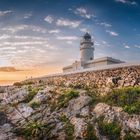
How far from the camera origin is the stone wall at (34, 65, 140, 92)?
1237 inches

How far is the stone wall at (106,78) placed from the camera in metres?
31.4

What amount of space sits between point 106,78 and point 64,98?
5543mm

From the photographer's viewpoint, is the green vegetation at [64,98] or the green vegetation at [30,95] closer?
the green vegetation at [64,98]

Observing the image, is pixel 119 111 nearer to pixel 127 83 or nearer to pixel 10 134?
pixel 127 83

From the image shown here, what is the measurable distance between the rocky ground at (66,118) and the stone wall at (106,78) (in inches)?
62.8

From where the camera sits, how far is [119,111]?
2605 cm

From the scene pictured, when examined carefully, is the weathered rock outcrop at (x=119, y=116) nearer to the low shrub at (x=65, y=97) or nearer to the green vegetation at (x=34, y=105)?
the low shrub at (x=65, y=97)

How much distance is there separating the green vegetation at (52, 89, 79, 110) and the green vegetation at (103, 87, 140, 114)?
331cm

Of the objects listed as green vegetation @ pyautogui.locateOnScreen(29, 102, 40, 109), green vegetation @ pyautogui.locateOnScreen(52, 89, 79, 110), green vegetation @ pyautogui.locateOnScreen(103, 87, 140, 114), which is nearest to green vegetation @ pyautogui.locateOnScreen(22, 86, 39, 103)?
green vegetation @ pyautogui.locateOnScreen(29, 102, 40, 109)

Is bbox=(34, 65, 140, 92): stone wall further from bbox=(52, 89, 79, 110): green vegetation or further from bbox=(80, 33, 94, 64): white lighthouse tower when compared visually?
bbox=(80, 33, 94, 64): white lighthouse tower

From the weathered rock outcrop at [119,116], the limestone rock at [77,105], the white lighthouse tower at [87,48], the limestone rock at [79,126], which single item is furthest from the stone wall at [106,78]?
the white lighthouse tower at [87,48]

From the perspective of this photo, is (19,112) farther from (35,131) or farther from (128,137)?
(128,137)

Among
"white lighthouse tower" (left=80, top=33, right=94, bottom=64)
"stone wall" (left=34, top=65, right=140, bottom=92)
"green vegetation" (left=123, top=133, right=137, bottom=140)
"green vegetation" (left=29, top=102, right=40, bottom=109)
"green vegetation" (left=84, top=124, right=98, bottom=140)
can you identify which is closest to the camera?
"green vegetation" (left=123, top=133, right=137, bottom=140)

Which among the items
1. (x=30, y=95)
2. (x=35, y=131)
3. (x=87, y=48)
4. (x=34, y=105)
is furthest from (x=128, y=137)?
(x=87, y=48)
